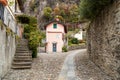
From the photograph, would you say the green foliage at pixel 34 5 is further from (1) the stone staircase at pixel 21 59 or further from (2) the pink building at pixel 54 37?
(1) the stone staircase at pixel 21 59

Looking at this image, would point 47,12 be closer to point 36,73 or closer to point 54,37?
point 54,37

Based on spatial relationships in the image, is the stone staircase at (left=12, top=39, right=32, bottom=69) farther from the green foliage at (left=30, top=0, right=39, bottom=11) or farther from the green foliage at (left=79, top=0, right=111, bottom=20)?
the green foliage at (left=30, top=0, right=39, bottom=11)

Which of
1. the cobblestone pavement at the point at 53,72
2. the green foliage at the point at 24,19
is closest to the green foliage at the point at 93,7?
the cobblestone pavement at the point at 53,72

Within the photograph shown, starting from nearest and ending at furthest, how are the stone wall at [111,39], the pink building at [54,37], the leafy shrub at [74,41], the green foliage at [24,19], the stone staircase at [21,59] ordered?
the stone wall at [111,39], the stone staircase at [21,59], the green foliage at [24,19], the pink building at [54,37], the leafy shrub at [74,41]

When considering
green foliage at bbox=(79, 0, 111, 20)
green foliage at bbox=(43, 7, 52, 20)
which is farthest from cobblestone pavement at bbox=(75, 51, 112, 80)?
green foliage at bbox=(43, 7, 52, 20)

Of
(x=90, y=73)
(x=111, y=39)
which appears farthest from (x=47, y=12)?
(x=111, y=39)

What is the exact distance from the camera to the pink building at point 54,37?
36291 millimetres

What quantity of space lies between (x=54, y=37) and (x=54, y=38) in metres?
0.21

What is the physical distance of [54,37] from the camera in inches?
1442

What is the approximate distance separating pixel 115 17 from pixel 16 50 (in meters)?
7.91

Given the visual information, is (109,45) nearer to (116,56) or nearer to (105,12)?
(116,56)

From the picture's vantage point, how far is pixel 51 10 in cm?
5872

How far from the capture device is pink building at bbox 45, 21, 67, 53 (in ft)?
119

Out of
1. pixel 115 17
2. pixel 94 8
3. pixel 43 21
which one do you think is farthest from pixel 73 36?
pixel 115 17
